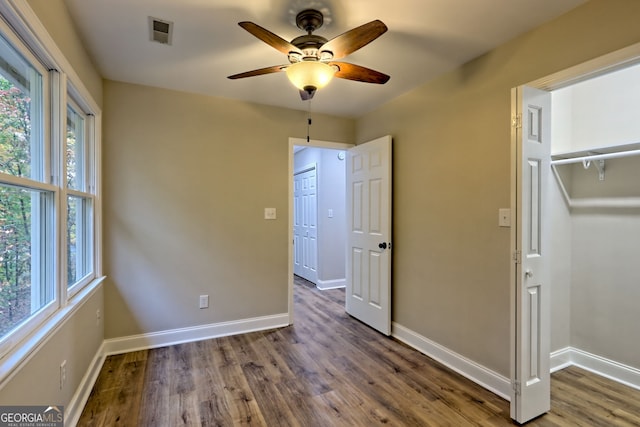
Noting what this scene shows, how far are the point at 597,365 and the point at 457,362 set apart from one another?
1072 mm

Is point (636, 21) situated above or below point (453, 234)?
above

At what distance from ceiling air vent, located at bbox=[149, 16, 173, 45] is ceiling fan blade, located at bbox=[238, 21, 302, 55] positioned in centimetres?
71

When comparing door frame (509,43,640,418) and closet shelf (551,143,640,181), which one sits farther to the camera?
closet shelf (551,143,640,181)

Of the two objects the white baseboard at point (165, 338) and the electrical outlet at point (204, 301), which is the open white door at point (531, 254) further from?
the electrical outlet at point (204, 301)

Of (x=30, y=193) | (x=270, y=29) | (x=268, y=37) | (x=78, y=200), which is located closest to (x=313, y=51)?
(x=268, y=37)

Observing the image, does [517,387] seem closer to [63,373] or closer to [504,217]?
[504,217]

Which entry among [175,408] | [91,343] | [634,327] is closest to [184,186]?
[91,343]

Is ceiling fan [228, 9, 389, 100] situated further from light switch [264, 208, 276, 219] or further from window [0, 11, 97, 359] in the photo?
light switch [264, 208, 276, 219]

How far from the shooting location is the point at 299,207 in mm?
5922

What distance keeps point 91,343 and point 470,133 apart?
10.5 ft

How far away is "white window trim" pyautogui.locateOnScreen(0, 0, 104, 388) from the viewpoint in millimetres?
1167

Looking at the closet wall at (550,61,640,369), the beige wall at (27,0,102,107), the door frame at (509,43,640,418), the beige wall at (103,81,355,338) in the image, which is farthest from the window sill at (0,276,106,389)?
the closet wall at (550,61,640,369)

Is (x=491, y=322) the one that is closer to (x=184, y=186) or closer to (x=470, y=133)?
(x=470, y=133)

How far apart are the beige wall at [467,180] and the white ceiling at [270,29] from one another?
152 millimetres
